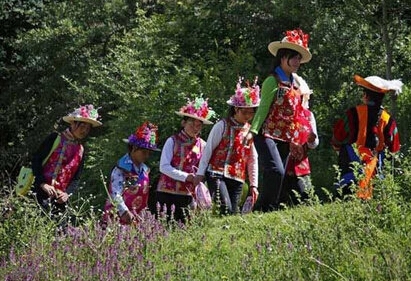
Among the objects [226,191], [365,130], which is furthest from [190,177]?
[365,130]

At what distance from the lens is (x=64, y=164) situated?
9.55 m

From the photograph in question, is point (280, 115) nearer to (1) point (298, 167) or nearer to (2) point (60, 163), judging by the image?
(1) point (298, 167)

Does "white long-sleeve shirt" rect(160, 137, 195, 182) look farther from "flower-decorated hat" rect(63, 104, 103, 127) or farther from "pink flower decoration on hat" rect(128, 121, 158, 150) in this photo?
"flower-decorated hat" rect(63, 104, 103, 127)

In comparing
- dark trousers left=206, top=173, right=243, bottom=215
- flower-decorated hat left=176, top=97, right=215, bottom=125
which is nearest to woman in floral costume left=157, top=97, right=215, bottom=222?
flower-decorated hat left=176, top=97, right=215, bottom=125

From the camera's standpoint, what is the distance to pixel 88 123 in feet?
32.0

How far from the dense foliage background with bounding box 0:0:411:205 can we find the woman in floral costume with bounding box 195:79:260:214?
319 cm

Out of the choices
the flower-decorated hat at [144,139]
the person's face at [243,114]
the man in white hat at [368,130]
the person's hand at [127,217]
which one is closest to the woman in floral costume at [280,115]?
the person's face at [243,114]

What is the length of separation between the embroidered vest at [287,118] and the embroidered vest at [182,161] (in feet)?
2.81

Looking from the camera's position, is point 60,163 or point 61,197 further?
point 60,163

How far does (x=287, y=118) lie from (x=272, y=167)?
1.65 feet

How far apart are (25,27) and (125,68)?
6862mm

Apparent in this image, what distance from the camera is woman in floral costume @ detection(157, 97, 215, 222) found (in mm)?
9406

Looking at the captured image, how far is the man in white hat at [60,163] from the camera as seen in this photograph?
9.40 metres

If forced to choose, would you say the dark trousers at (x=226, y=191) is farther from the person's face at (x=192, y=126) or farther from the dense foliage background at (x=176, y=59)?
the dense foliage background at (x=176, y=59)
